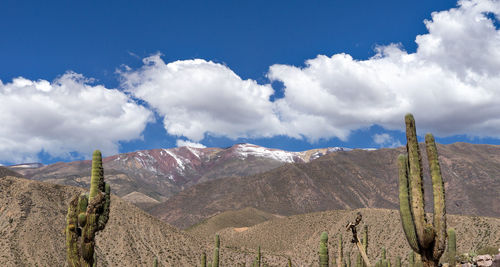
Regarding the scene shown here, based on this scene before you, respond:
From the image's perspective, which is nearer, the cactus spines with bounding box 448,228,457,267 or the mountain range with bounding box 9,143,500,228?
the cactus spines with bounding box 448,228,457,267

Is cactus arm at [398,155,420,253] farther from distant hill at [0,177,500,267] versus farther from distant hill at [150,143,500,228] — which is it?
distant hill at [150,143,500,228]

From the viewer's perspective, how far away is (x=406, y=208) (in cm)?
1150

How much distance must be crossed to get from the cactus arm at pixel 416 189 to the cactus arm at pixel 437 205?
37 cm

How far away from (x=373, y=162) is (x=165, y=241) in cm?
12780

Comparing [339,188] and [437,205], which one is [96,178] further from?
[339,188]

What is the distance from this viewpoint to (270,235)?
8362 cm

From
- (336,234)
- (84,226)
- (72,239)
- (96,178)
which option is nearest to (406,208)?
(84,226)

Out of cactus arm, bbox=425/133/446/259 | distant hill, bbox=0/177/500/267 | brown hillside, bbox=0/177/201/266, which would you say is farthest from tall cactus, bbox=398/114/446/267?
brown hillside, bbox=0/177/201/266

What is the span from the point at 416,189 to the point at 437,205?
85 cm

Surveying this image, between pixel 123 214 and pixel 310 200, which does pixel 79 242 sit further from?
pixel 310 200

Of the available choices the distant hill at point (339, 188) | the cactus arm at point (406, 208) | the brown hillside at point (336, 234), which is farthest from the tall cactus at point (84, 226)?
the distant hill at point (339, 188)

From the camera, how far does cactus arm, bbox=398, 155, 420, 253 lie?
37.2ft

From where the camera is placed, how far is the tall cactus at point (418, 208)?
11.2 m

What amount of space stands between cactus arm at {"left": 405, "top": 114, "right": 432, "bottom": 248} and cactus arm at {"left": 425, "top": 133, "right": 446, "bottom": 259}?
0.37 m
